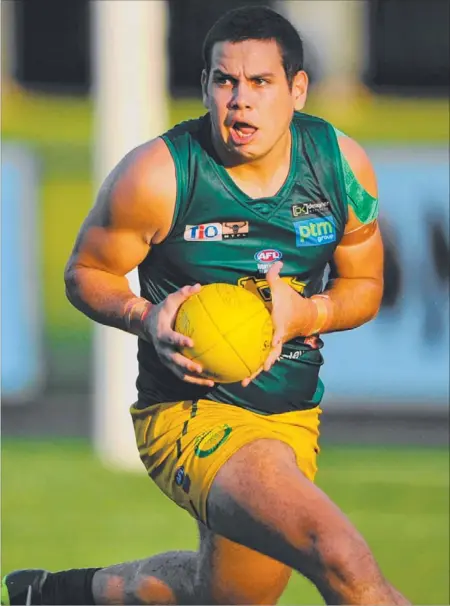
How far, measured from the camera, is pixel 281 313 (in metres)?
6.00

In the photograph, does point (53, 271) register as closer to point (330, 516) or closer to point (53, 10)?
point (53, 10)

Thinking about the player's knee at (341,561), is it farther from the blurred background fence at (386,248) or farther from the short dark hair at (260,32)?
the blurred background fence at (386,248)

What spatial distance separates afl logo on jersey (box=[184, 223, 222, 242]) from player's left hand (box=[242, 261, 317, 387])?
28 centimetres

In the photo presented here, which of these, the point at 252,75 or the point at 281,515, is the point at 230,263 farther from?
the point at 281,515

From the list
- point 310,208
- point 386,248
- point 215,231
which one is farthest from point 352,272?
point 386,248

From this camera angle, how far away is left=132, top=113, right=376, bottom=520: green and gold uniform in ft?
20.5

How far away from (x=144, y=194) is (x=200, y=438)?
0.95m

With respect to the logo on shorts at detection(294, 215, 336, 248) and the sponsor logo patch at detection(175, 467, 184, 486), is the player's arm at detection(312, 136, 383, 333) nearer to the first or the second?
the logo on shorts at detection(294, 215, 336, 248)

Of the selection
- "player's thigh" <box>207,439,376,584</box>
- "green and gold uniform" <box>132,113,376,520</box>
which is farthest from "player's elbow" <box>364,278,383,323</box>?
"player's thigh" <box>207,439,376,584</box>

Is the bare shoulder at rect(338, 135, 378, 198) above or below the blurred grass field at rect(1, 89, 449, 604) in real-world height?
above

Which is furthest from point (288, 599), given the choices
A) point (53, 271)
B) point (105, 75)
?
point (53, 271)

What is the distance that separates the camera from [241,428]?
6.20 meters

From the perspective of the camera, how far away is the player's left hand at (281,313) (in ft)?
19.5

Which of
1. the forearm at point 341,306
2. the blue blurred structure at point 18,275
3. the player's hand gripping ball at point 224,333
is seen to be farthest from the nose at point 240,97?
the blue blurred structure at point 18,275
